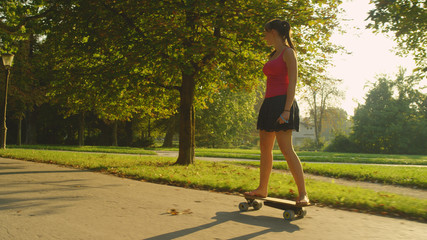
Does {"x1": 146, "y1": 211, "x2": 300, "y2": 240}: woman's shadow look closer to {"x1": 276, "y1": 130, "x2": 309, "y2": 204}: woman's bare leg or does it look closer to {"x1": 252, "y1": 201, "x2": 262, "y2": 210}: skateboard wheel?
{"x1": 252, "y1": 201, "x2": 262, "y2": 210}: skateboard wheel

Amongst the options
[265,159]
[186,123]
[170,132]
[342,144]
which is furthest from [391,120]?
[265,159]

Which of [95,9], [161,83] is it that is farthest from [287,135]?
[161,83]

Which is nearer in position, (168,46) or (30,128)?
(168,46)

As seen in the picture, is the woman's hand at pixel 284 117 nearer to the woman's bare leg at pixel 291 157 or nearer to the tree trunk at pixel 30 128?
the woman's bare leg at pixel 291 157

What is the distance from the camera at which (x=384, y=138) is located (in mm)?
35531

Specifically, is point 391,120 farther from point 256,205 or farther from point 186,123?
point 256,205

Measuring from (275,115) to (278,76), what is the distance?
1.60 ft

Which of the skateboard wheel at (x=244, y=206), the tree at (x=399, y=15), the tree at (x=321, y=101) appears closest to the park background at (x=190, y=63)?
the tree at (x=399, y=15)

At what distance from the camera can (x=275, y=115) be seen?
4102 mm

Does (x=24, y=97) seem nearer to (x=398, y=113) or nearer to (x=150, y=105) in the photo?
(x=150, y=105)

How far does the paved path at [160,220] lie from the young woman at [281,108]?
46cm

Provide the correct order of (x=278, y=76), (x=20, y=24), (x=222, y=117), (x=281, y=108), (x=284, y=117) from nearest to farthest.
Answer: (x=284, y=117) < (x=281, y=108) < (x=278, y=76) < (x=20, y=24) < (x=222, y=117)

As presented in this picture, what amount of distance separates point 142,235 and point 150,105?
9697 millimetres

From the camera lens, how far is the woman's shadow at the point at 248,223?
3283 millimetres
